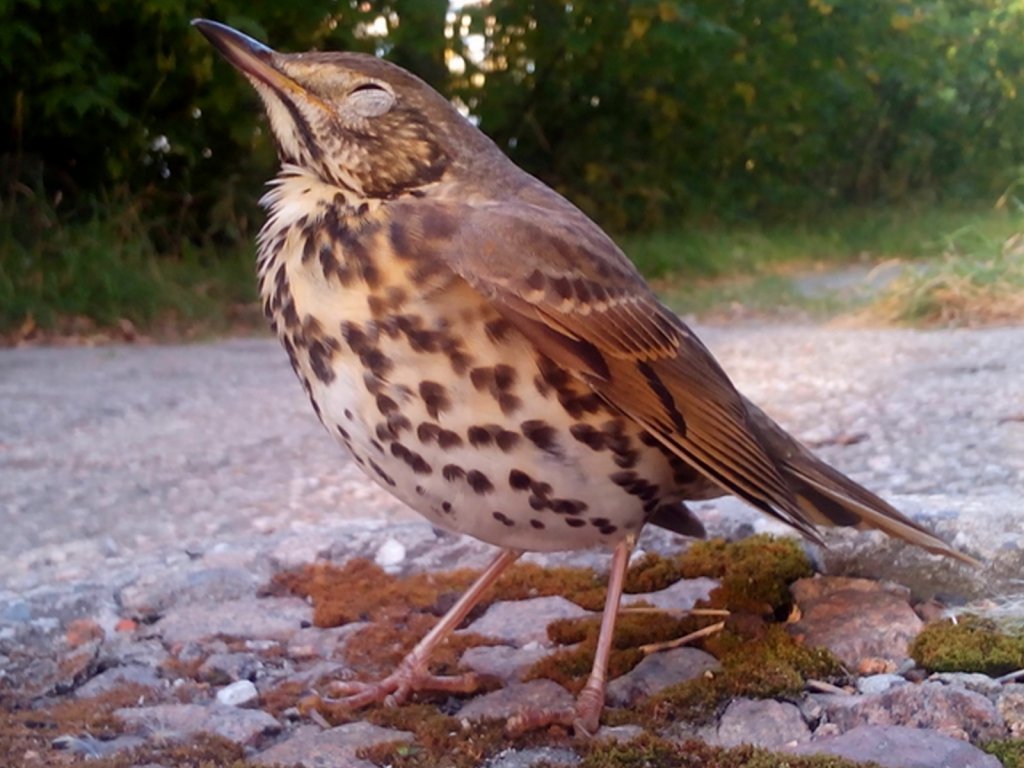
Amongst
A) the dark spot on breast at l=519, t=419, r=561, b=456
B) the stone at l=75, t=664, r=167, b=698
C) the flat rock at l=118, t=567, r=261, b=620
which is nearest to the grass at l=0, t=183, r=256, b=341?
the flat rock at l=118, t=567, r=261, b=620

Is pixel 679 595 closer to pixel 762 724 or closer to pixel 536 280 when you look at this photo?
pixel 762 724

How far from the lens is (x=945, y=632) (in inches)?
89.8

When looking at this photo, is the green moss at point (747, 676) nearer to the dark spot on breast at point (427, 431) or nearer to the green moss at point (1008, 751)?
the green moss at point (1008, 751)

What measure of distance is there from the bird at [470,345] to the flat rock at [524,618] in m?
0.22

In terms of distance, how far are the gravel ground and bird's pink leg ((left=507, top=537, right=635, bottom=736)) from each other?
2.79ft

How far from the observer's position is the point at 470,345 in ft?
6.37

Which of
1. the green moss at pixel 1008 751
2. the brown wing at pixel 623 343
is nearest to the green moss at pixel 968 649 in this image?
the brown wing at pixel 623 343

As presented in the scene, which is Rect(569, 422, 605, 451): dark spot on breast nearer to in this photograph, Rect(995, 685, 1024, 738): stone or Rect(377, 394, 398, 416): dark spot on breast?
Rect(377, 394, 398, 416): dark spot on breast

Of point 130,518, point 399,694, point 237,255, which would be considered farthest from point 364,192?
point 237,255

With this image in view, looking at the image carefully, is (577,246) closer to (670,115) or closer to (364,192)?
(364,192)

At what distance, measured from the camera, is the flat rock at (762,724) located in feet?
6.39

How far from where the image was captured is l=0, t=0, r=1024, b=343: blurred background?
25.8ft

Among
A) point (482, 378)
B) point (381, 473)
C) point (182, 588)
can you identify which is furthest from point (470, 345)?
point (182, 588)

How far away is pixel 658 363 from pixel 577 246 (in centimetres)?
25
